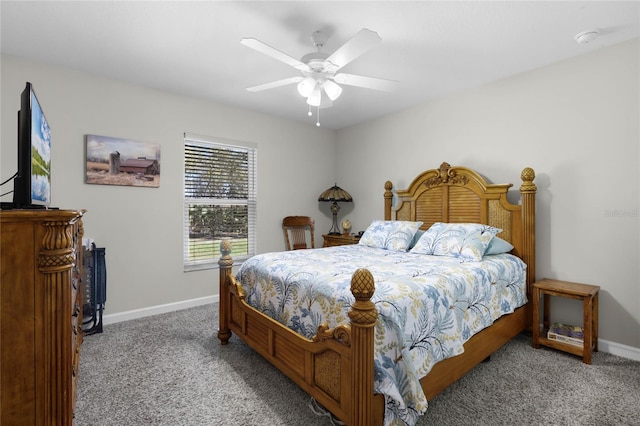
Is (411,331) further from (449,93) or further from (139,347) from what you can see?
(449,93)

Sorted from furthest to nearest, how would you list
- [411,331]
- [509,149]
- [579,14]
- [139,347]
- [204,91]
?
[204,91] < [509,149] < [139,347] < [579,14] < [411,331]

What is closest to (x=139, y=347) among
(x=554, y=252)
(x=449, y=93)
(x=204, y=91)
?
(x=204, y=91)

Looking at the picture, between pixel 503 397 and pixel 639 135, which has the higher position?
pixel 639 135

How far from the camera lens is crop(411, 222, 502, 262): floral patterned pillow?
2604mm

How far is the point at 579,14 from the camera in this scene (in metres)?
2.05

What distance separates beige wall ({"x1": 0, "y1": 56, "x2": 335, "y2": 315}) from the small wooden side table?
3.01 meters

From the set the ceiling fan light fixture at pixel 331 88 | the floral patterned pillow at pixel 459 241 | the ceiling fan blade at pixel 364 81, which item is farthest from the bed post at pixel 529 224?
the ceiling fan light fixture at pixel 331 88

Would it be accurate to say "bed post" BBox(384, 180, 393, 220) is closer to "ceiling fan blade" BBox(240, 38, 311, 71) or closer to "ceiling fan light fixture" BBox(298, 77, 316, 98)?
"ceiling fan light fixture" BBox(298, 77, 316, 98)

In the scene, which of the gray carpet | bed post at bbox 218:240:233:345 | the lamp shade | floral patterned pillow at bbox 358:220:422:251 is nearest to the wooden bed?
bed post at bbox 218:240:233:345

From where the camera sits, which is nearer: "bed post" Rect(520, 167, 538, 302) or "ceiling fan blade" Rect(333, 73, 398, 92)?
"ceiling fan blade" Rect(333, 73, 398, 92)

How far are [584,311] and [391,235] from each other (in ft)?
5.32

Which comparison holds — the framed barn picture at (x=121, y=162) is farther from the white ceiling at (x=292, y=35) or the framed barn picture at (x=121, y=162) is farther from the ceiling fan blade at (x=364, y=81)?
the ceiling fan blade at (x=364, y=81)

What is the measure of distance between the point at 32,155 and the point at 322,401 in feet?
5.82

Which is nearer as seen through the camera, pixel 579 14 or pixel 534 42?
pixel 579 14
